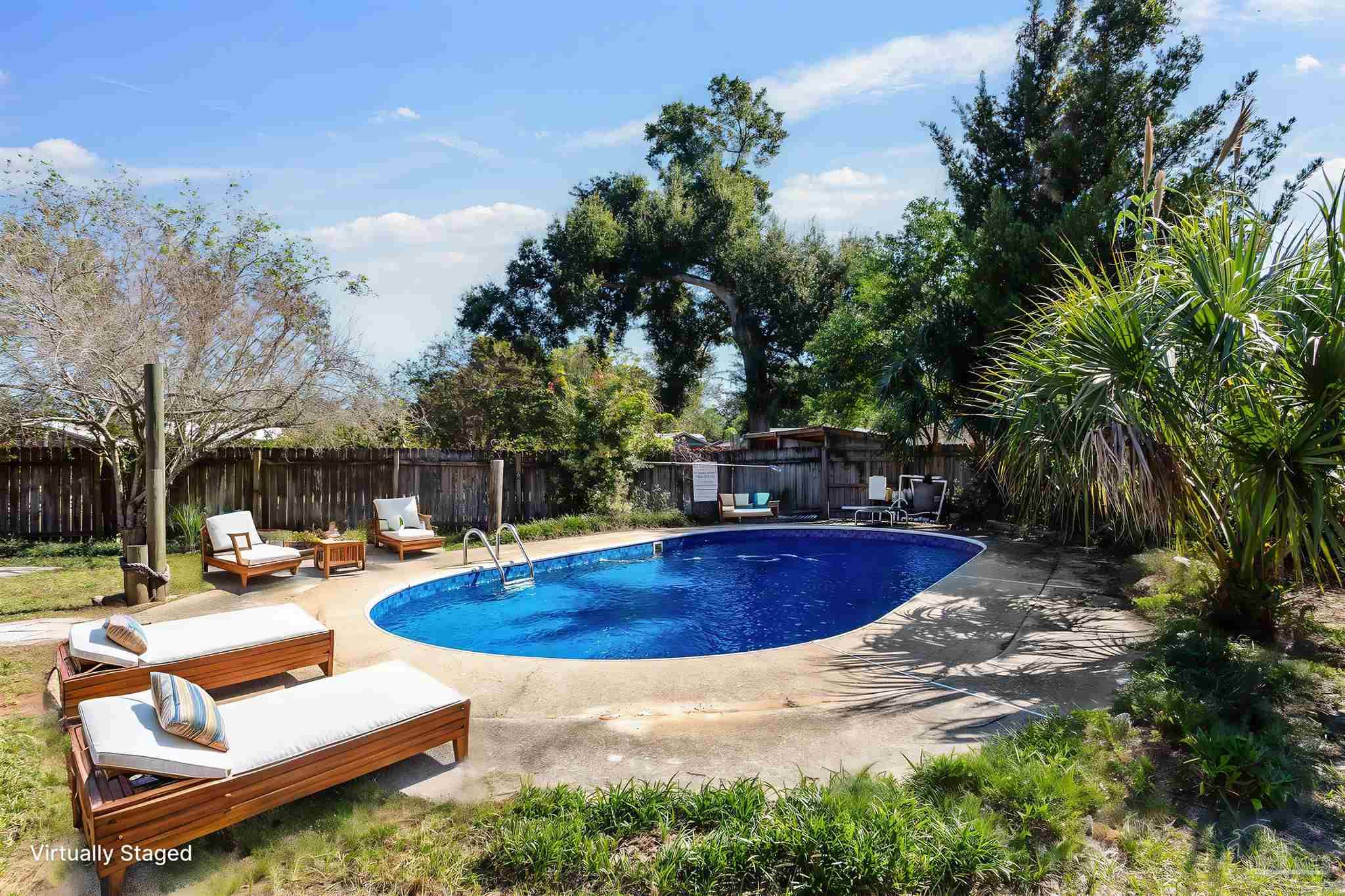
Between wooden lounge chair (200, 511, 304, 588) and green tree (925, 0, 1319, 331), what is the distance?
11.7 meters

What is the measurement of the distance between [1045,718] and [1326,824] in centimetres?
117

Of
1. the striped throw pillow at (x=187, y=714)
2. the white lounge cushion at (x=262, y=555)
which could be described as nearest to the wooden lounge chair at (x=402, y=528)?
the white lounge cushion at (x=262, y=555)

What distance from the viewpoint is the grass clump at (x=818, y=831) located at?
8.20 feet

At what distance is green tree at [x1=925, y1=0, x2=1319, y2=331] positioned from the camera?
1209cm

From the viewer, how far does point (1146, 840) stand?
2.77 meters

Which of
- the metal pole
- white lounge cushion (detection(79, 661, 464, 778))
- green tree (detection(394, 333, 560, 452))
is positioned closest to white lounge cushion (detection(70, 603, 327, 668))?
white lounge cushion (detection(79, 661, 464, 778))

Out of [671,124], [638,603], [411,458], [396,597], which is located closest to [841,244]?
[671,124]

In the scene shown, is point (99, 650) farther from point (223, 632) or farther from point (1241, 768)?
point (1241, 768)

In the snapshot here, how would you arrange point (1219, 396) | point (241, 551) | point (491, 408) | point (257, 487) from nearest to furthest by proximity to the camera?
point (1219, 396) → point (241, 551) → point (257, 487) → point (491, 408)

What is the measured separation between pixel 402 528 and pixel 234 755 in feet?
26.4

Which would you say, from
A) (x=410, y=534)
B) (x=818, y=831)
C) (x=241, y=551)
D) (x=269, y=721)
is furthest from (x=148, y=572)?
(x=818, y=831)

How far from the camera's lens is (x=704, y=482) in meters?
14.9

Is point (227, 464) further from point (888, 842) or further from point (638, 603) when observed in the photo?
point (888, 842)

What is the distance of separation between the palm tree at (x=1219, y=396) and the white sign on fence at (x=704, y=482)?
32.2ft
